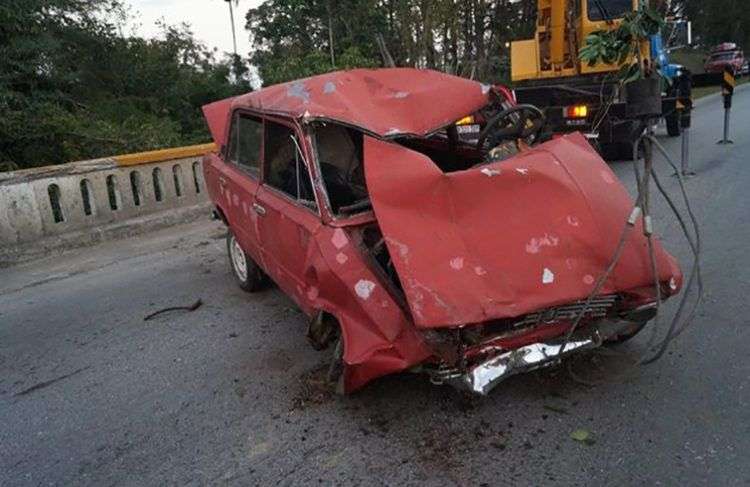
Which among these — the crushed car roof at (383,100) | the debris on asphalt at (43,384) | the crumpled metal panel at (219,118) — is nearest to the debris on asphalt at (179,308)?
the debris on asphalt at (43,384)

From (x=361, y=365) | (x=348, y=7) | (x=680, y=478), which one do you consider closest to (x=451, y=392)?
(x=361, y=365)

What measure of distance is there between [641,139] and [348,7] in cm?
1473

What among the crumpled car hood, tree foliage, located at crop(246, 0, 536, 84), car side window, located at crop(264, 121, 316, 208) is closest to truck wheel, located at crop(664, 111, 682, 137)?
tree foliage, located at crop(246, 0, 536, 84)

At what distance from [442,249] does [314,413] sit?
1.20 meters

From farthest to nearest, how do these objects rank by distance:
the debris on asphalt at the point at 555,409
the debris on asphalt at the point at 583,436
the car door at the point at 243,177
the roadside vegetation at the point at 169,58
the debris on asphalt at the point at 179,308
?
the roadside vegetation at the point at 169,58 < the debris on asphalt at the point at 179,308 < the car door at the point at 243,177 < the debris on asphalt at the point at 555,409 < the debris on asphalt at the point at 583,436

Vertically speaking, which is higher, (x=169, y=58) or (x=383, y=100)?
(x=169, y=58)

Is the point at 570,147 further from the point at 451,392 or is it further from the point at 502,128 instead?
the point at 451,392

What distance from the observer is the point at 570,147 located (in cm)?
375

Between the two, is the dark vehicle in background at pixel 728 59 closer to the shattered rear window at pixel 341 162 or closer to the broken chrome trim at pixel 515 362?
the shattered rear window at pixel 341 162

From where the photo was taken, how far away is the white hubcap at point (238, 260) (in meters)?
5.60

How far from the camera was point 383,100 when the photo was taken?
3986 millimetres

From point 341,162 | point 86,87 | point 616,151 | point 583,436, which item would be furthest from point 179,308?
point 86,87

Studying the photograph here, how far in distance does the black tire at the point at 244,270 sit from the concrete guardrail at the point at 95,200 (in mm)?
3072

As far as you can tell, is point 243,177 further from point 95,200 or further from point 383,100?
point 95,200
